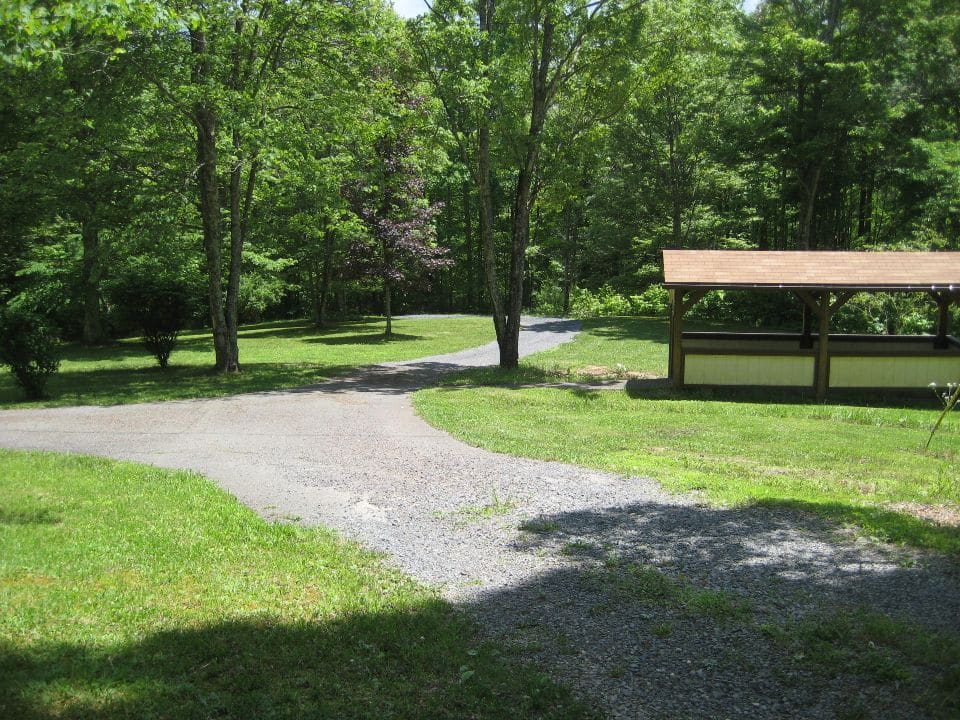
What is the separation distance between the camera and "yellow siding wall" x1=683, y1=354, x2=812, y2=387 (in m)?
15.7

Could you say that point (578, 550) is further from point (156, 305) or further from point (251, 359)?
point (251, 359)

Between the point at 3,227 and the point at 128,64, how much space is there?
13.2 metres

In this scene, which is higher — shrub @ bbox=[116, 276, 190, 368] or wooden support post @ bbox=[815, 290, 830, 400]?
shrub @ bbox=[116, 276, 190, 368]

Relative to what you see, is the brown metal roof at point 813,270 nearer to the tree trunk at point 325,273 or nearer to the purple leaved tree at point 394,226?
the purple leaved tree at point 394,226

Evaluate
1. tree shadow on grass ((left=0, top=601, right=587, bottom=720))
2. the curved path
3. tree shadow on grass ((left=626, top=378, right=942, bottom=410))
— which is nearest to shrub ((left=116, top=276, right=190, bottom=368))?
the curved path

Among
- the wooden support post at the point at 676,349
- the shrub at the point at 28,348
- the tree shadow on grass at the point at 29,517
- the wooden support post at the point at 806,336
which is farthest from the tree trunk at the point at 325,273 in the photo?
the tree shadow on grass at the point at 29,517

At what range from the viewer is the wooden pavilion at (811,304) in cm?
1497

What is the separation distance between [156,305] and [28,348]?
4.37 metres

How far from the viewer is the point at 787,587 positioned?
5527mm

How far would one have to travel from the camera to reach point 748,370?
625 inches

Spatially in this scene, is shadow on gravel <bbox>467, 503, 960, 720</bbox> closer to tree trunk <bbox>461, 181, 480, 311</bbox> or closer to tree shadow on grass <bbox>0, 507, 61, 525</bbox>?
tree shadow on grass <bbox>0, 507, 61, 525</bbox>

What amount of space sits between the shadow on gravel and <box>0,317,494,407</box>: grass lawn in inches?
435

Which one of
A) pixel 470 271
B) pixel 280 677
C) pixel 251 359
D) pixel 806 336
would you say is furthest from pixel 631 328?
pixel 280 677

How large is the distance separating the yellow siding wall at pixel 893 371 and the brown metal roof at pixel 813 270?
1.63 m
